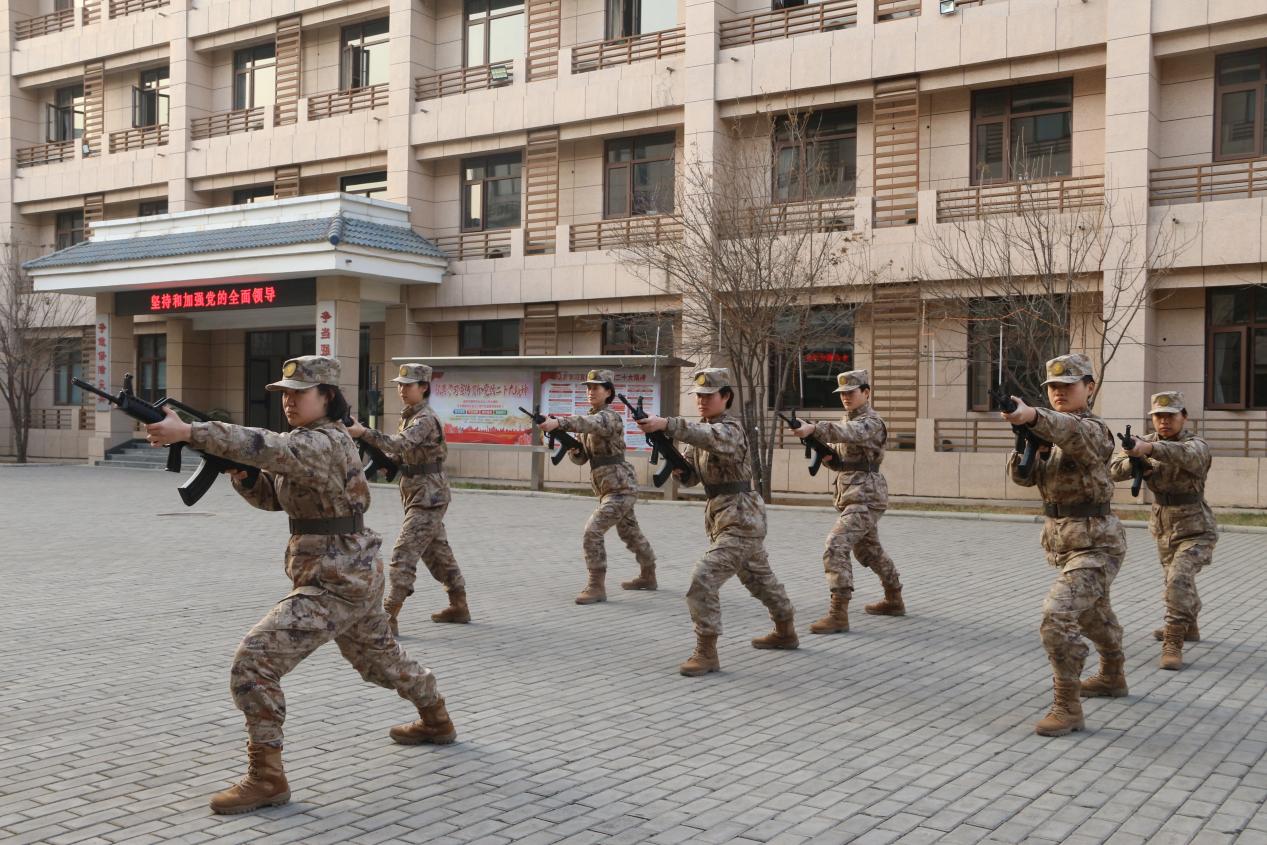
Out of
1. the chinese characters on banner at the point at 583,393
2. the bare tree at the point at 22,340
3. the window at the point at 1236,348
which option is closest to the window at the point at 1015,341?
the window at the point at 1236,348

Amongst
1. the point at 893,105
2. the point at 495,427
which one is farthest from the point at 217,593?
the point at 893,105

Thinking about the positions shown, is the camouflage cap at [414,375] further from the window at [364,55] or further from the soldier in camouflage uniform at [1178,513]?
the window at [364,55]

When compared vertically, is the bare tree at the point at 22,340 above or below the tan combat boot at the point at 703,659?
above

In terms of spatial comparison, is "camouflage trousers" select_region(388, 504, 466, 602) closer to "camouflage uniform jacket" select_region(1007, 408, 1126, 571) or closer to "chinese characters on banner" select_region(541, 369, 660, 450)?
"camouflage uniform jacket" select_region(1007, 408, 1126, 571)

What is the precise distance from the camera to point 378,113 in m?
28.7

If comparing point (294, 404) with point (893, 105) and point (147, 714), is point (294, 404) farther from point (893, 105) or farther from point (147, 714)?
point (893, 105)

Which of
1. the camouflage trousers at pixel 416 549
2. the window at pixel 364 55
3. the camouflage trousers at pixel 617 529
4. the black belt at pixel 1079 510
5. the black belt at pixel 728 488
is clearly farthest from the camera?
the window at pixel 364 55

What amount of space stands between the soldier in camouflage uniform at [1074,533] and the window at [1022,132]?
15821 mm

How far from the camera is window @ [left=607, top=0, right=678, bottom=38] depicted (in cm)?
2580

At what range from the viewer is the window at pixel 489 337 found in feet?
90.3

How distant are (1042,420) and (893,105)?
17903 mm

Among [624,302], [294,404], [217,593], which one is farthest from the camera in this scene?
[624,302]

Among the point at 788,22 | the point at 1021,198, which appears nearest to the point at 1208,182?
the point at 1021,198

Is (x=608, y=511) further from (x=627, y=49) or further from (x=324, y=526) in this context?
(x=627, y=49)
